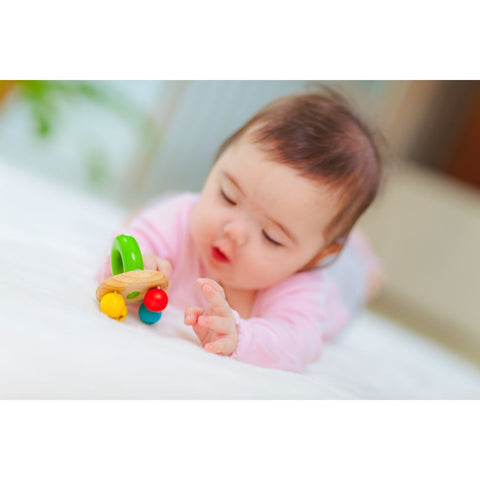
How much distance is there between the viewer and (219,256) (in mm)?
797

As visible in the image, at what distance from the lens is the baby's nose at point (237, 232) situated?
A: 0.76m

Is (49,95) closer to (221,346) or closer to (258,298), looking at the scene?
(258,298)

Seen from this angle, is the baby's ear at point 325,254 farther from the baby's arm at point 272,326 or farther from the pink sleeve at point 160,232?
the pink sleeve at point 160,232

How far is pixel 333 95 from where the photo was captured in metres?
0.87

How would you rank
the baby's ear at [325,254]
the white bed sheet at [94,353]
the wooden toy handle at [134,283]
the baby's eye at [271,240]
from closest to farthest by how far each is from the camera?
the white bed sheet at [94,353] → the wooden toy handle at [134,283] → the baby's eye at [271,240] → the baby's ear at [325,254]

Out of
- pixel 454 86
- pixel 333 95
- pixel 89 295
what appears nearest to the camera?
pixel 89 295

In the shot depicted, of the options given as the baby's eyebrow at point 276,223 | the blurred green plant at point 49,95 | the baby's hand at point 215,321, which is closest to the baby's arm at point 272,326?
the baby's hand at point 215,321

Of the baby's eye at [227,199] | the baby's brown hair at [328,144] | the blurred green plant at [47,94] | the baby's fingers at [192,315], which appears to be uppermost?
the baby's brown hair at [328,144]

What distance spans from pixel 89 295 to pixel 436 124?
8.07 ft

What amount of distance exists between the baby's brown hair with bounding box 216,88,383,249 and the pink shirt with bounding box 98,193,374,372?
0.32ft

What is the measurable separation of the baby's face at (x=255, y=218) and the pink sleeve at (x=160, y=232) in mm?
56

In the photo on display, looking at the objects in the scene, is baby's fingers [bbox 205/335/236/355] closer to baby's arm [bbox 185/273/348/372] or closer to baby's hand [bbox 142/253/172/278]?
baby's arm [bbox 185/273/348/372]
